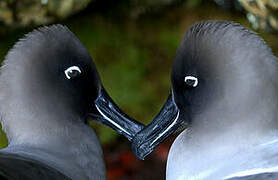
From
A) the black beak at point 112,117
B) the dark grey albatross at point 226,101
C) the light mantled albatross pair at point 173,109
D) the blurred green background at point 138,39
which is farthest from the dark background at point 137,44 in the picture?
the dark grey albatross at point 226,101

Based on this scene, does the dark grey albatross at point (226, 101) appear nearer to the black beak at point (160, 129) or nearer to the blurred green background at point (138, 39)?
the black beak at point (160, 129)

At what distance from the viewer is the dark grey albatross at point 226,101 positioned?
2547mm

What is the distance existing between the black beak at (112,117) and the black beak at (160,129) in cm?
12

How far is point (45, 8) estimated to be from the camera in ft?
15.1

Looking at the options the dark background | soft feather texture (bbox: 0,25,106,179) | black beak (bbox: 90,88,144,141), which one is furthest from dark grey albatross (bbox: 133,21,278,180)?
the dark background

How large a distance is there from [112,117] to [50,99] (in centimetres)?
41

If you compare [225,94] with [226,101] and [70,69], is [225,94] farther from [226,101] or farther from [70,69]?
[70,69]

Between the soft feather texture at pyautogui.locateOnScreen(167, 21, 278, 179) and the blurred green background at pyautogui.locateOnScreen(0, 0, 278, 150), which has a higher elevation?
the soft feather texture at pyautogui.locateOnScreen(167, 21, 278, 179)

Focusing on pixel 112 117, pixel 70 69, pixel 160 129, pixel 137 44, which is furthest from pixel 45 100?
pixel 137 44

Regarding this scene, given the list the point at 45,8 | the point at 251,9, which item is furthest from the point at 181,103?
the point at 45,8

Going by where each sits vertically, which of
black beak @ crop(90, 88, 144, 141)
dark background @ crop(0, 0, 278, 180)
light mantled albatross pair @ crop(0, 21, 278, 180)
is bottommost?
dark background @ crop(0, 0, 278, 180)

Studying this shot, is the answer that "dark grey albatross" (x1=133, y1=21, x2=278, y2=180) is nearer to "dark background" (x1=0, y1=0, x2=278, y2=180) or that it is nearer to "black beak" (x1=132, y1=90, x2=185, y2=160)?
"black beak" (x1=132, y1=90, x2=185, y2=160)

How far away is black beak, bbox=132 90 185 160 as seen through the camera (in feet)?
9.56

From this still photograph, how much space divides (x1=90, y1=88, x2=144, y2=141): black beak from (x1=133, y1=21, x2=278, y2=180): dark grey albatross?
45 centimetres
